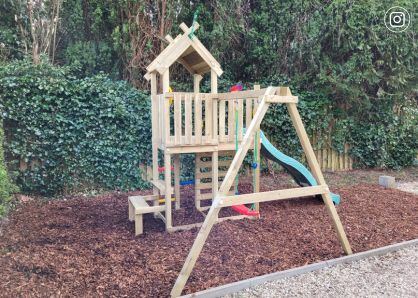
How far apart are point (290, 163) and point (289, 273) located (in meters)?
2.40

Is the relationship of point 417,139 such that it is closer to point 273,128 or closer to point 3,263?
point 273,128

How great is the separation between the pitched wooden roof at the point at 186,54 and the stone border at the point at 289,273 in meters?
2.63

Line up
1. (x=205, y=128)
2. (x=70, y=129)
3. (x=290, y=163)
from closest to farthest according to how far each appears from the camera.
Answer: (x=205, y=128) → (x=290, y=163) → (x=70, y=129)

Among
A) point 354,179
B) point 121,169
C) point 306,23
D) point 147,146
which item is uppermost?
point 306,23

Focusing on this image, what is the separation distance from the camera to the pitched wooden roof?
4.17 m

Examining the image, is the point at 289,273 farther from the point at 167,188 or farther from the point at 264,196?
the point at 167,188

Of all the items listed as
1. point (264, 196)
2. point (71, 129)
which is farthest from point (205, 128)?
point (71, 129)

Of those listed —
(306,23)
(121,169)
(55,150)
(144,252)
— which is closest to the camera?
(144,252)

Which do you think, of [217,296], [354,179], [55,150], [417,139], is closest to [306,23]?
[354,179]

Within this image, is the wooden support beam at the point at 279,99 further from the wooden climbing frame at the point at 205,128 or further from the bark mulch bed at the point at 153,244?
the bark mulch bed at the point at 153,244

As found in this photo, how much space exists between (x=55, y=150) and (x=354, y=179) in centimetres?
633

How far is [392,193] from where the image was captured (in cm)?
640

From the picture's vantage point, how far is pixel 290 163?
5.39 metres

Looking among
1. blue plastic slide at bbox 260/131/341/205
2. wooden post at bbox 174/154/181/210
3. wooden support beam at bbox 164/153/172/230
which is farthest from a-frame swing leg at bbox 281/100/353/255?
wooden post at bbox 174/154/181/210
